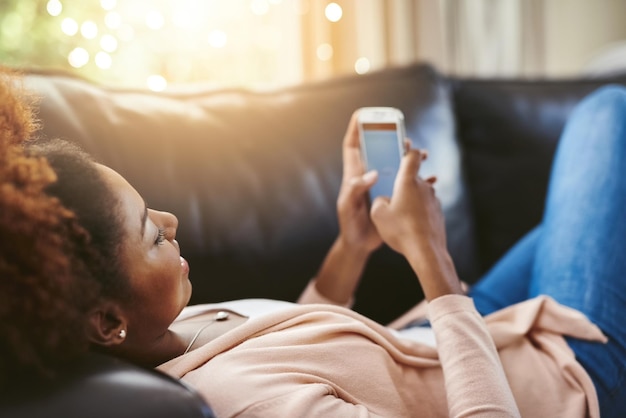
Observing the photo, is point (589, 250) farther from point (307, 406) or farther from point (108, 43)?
point (108, 43)

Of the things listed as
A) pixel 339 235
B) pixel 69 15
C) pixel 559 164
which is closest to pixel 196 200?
pixel 339 235

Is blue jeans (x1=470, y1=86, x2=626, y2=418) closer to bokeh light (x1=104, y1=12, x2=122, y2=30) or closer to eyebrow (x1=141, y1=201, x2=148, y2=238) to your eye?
eyebrow (x1=141, y1=201, x2=148, y2=238)

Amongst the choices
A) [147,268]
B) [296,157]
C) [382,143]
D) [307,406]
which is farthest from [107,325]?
[296,157]

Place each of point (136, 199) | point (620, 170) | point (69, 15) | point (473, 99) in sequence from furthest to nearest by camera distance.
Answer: point (69, 15) → point (473, 99) → point (620, 170) → point (136, 199)

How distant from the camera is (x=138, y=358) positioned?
619 millimetres

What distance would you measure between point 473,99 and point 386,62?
98cm

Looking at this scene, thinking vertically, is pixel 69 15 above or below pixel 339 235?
above

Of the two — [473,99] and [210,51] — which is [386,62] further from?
[473,99]

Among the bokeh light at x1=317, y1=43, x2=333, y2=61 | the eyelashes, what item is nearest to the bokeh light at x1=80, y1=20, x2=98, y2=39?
the bokeh light at x1=317, y1=43, x2=333, y2=61

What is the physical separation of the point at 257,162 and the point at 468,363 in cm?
55

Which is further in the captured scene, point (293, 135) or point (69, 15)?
point (69, 15)

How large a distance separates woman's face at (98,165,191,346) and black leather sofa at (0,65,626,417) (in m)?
0.11

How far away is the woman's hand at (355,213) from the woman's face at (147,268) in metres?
0.40

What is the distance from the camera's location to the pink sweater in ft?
1.89
